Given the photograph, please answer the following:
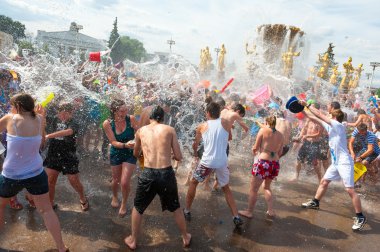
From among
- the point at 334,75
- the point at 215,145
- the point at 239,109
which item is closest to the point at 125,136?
the point at 215,145

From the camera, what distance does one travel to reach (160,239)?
12.8 feet

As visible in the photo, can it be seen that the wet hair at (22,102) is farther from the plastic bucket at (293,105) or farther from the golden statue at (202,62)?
the golden statue at (202,62)

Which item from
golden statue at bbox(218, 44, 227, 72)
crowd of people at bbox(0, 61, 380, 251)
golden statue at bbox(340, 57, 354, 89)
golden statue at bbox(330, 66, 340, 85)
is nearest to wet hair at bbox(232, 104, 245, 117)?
crowd of people at bbox(0, 61, 380, 251)

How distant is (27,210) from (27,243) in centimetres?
87

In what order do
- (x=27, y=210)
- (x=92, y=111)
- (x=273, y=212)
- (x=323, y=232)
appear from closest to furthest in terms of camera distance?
1. (x=27, y=210)
2. (x=323, y=232)
3. (x=273, y=212)
4. (x=92, y=111)

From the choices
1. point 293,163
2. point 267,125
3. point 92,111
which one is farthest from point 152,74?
point 267,125

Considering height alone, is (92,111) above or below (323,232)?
above

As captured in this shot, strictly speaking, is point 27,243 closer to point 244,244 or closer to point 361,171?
point 244,244

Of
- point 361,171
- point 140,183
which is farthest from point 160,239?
point 361,171

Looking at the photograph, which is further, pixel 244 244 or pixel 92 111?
pixel 92 111

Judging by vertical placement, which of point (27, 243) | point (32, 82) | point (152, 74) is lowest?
point (27, 243)

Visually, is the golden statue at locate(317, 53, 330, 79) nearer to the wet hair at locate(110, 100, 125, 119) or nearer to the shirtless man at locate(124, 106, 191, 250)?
the wet hair at locate(110, 100, 125, 119)

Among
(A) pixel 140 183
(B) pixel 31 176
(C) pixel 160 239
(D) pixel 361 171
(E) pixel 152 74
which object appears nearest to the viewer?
(B) pixel 31 176

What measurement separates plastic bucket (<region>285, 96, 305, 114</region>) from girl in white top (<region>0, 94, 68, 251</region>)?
3.19 m
